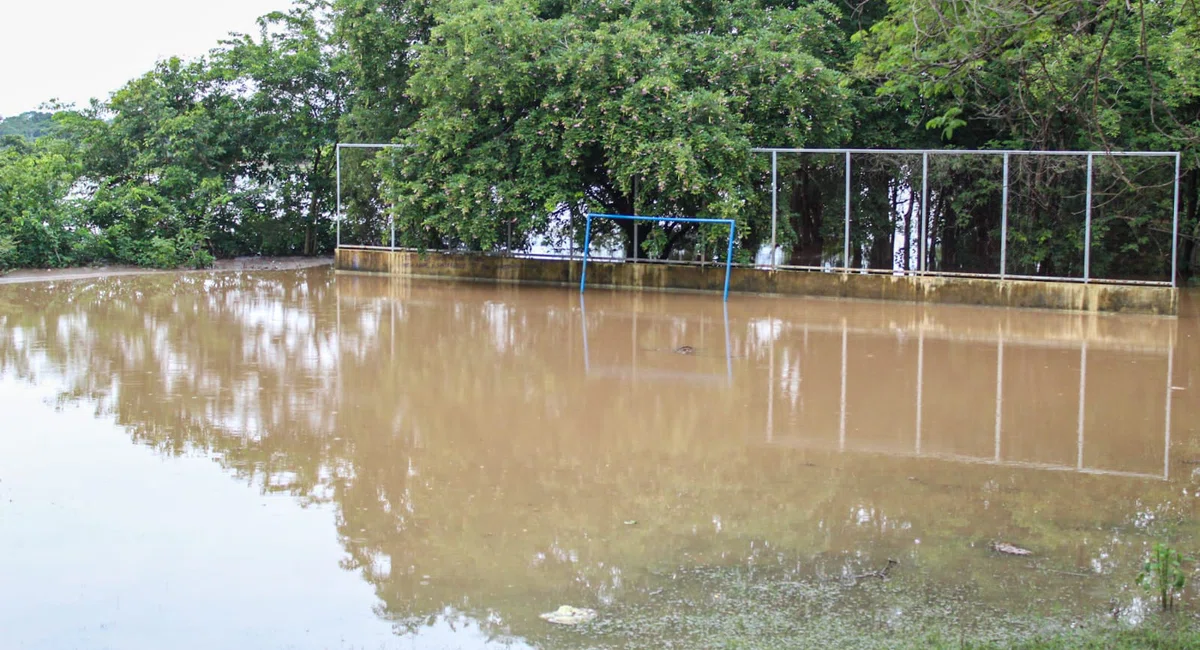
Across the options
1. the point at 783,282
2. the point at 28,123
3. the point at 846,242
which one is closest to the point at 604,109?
the point at 783,282

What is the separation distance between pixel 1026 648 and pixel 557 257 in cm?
1577

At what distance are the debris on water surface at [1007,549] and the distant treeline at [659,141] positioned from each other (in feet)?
30.9

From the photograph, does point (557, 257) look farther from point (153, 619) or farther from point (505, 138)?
point (153, 619)

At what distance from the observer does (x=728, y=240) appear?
18219 mm

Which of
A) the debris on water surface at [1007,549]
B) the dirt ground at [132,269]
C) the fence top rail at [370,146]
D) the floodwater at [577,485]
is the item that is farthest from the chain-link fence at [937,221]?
the debris on water surface at [1007,549]

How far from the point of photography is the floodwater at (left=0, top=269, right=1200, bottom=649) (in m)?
5.09

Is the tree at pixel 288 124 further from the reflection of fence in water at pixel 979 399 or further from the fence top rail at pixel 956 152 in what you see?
the reflection of fence in water at pixel 979 399

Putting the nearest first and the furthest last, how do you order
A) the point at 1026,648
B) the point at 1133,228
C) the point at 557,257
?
the point at 1026,648
the point at 1133,228
the point at 557,257

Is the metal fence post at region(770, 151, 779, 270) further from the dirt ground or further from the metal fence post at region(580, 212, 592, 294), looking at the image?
the dirt ground

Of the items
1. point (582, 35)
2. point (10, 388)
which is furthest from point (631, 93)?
point (10, 388)

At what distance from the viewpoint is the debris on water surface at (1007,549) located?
5.87 metres

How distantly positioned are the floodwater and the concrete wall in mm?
2797

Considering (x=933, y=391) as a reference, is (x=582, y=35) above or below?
above

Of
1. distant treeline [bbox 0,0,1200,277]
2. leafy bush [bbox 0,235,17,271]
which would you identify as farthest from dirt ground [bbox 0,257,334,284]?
distant treeline [bbox 0,0,1200,277]
